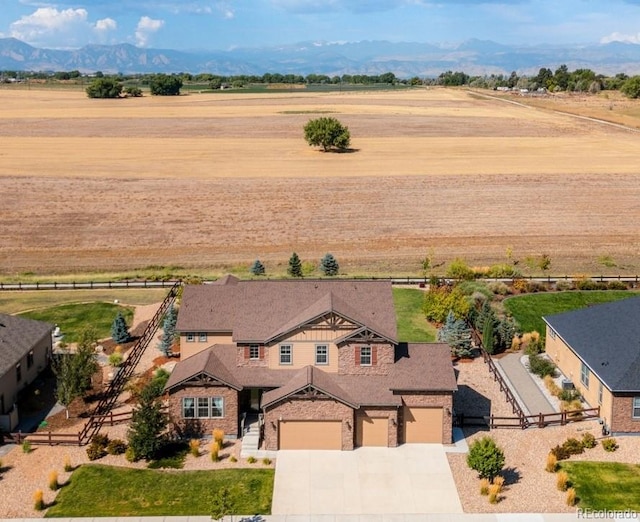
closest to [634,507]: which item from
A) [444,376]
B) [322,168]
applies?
[444,376]

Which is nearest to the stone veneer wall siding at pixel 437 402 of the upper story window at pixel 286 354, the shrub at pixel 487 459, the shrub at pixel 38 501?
the shrub at pixel 487 459

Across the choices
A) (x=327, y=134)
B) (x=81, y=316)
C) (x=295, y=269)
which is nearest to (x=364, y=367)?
(x=81, y=316)

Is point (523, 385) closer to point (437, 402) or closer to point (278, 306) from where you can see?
point (437, 402)

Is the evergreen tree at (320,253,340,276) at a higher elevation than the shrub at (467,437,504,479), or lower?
lower

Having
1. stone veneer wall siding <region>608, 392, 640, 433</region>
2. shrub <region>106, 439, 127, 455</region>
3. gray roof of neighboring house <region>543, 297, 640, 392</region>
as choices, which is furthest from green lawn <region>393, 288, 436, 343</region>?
shrub <region>106, 439, 127, 455</region>

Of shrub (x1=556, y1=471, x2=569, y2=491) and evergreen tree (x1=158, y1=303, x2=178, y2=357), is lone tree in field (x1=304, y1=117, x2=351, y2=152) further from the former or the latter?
shrub (x1=556, y1=471, x2=569, y2=491)

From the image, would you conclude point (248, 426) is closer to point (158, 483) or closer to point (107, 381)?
point (158, 483)
